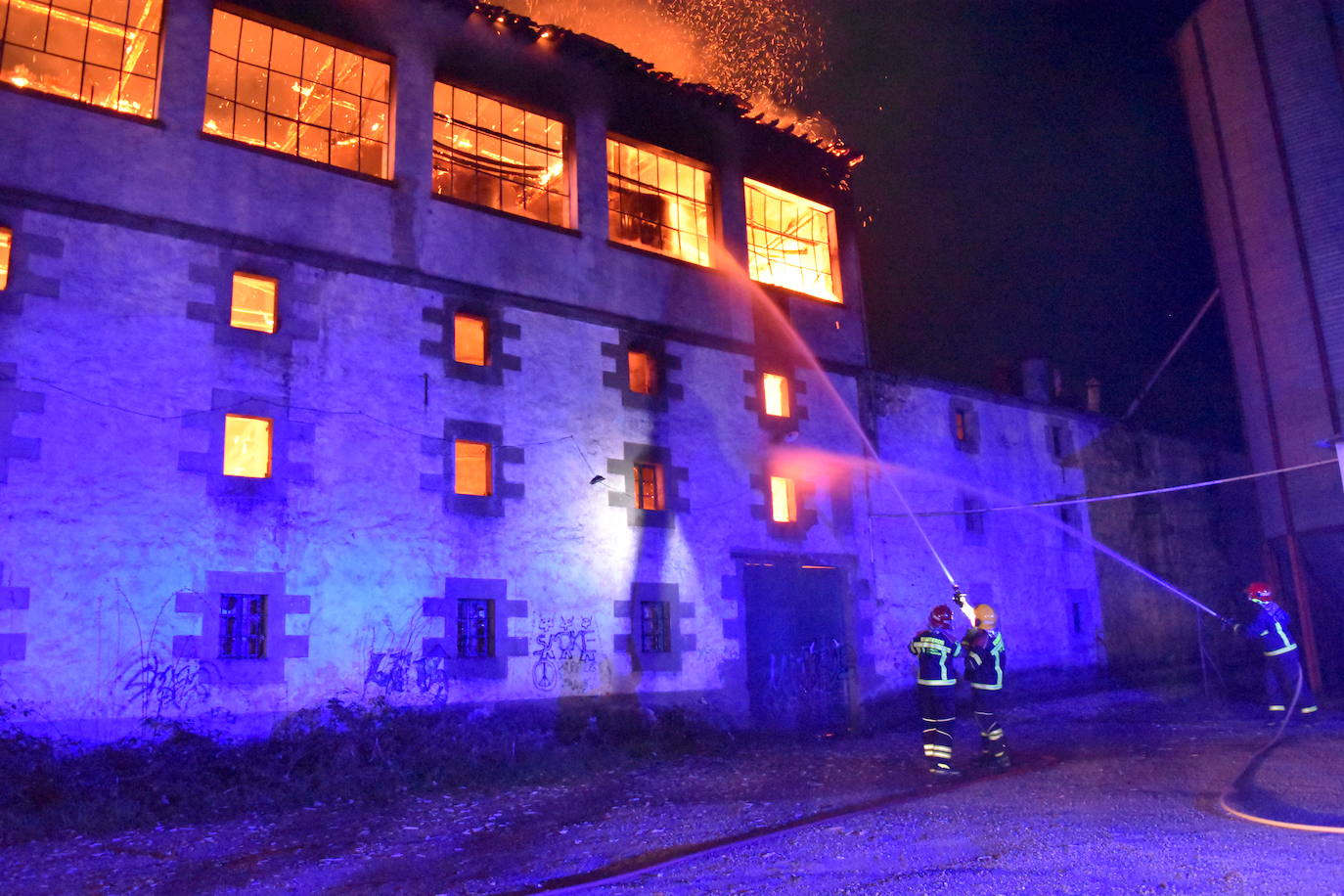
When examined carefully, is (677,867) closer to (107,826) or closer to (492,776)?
(492,776)

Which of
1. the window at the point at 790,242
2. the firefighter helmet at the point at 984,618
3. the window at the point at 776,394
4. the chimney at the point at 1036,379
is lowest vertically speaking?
the firefighter helmet at the point at 984,618

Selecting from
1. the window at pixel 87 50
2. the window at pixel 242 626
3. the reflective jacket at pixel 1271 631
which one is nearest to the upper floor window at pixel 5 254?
the window at pixel 87 50

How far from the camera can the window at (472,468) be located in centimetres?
1352

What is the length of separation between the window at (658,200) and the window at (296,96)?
399cm

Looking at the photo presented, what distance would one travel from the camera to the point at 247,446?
1195 cm

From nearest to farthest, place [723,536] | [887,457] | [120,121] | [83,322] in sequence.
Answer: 1. [83,322]
2. [120,121]
3. [723,536]
4. [887,457]

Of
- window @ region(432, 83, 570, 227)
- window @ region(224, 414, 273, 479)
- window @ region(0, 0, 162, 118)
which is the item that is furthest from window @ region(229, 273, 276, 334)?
window @ region(432, 83, 570, 227)

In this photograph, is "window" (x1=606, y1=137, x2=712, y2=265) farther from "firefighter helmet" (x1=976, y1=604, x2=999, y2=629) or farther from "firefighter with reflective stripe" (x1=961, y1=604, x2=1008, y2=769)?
"firefighter with reflective stripe" (x1=961, y1=604, x2=1008, y2=769)

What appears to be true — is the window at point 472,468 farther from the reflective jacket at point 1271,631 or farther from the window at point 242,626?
the reflective jacket at point 1271,631

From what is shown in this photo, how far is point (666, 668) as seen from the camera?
14570 mm

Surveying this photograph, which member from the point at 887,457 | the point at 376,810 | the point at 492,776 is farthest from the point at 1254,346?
the point at 376,810

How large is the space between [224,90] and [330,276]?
2.94 m

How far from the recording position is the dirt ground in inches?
259

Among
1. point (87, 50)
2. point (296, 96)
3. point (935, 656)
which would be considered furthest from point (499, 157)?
point (935, 656)
